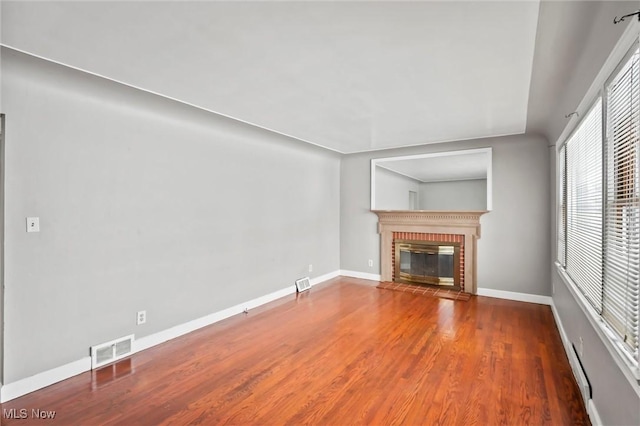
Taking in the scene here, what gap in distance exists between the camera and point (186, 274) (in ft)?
11.6

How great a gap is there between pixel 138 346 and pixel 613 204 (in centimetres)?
383

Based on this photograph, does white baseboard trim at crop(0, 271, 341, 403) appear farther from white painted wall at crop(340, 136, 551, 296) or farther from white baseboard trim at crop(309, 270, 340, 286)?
white painted wall at crop(340, 136, 551, 296)

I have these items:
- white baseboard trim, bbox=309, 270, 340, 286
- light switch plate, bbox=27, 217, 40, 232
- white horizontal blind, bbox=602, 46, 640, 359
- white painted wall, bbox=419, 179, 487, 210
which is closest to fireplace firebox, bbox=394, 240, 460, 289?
white baseboard trim, bbox=309, 270, 340, 286

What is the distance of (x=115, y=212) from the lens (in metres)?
2.92

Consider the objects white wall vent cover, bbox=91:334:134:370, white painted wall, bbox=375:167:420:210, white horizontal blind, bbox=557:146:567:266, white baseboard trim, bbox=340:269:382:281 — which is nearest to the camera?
white wall vent cover, bbox=91:334:134:370

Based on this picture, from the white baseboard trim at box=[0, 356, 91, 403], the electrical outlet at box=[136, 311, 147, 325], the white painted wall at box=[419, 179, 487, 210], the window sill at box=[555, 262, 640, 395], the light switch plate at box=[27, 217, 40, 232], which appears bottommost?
the white baseboard trim at box=[0, 356, 91, 403]

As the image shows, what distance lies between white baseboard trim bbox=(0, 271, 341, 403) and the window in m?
3.59

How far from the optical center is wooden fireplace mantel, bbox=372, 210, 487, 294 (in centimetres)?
506

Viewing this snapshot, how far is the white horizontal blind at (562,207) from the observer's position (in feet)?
11.0

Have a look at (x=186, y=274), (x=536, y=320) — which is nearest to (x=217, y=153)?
(x=186, y=274)

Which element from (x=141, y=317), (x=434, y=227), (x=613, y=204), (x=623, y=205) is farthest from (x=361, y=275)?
(x=623, y=205)

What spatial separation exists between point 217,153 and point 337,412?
3048 mm

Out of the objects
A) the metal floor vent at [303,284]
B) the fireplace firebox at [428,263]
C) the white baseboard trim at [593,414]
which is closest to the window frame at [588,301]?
the white baseboard trim at [593,414]

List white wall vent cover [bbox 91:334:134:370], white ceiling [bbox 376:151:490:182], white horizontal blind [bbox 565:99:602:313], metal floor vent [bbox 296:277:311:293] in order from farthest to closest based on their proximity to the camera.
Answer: white ceiling [bbox 376:151:490:182] < metal floor vent [bbox 296:277:311:293] < white wall vent cover [bbox 91:334:134:370] < white horizontal blind [bbox 565:99:602:313]
